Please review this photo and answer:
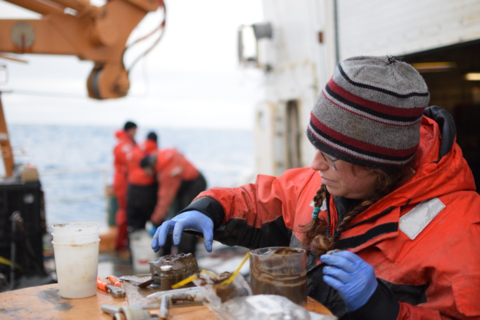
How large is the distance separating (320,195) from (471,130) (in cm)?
527

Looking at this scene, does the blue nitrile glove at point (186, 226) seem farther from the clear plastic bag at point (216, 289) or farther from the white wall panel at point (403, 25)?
the white wall panel at point (403, 25)

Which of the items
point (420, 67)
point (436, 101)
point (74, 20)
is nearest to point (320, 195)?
point (74, 20)

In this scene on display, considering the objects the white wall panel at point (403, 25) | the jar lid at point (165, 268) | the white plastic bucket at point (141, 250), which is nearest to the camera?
the jar lid at point (165, 268)

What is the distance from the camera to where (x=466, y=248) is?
1377 millimetres

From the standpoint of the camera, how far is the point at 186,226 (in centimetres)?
172

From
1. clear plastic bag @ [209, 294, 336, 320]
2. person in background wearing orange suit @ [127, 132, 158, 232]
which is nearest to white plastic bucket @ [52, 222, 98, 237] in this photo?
clear plastic bag @ [209, 294, 336, 320]

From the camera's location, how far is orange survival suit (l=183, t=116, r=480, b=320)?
1.34m

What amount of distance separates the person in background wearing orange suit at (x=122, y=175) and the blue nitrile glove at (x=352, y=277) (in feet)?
18.4

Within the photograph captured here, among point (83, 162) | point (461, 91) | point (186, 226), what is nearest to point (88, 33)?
point (186, 226)

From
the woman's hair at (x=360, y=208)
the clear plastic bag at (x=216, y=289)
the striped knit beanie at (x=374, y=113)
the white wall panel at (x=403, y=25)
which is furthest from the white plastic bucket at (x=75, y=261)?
the white wall panel at (x=403, y=25)

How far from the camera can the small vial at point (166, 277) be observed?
1479mm

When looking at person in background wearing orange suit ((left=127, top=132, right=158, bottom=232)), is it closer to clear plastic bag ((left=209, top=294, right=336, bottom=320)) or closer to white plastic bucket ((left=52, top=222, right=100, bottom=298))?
white plastic bucket ((left=52, top=222, right=100, bottom=298))

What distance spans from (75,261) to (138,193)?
4.55m

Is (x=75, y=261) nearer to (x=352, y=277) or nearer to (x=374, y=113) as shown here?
(x=352, y=277)
